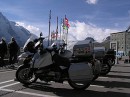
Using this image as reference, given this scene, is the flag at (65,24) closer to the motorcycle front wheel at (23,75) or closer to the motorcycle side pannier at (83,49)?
the motorcycle side pannier at (83,49)

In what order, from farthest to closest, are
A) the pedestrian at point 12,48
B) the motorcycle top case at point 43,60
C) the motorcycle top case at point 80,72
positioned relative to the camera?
the pedestrian at point 12,48 → the motorcycle top case at point 43,60 → the motorcycle top case at point 80,72

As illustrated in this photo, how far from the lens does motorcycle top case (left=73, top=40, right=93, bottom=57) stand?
1112 cm

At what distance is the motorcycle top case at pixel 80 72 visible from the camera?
29.3 feet

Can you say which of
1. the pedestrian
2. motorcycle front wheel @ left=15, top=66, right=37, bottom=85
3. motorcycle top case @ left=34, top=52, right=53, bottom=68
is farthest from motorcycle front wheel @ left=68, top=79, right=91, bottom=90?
the pedestrian

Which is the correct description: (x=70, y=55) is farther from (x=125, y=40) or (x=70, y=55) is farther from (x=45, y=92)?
(x=125, y=40)

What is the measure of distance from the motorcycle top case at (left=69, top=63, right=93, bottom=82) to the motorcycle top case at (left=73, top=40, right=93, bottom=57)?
173 cm

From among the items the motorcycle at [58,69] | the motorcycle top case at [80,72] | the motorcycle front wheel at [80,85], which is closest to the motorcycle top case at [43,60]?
the motorcycle at [58,69]

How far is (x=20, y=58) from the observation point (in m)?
9.88

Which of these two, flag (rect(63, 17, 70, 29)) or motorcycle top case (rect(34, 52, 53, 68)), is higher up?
flag (rect(63, 17, 70, 29))

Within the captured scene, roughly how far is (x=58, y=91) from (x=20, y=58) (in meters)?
1.90

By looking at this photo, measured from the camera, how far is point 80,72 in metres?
9.02

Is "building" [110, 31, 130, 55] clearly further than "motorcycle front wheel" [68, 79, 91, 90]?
Yes

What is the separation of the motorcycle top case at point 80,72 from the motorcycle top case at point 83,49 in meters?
1.73

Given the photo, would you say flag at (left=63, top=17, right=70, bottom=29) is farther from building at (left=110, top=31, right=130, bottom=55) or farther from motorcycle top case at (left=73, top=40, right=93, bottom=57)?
building at (left=110, top=31, right=130, bottom=55)
